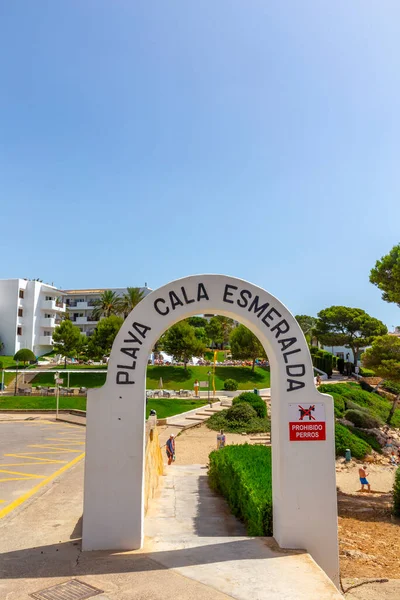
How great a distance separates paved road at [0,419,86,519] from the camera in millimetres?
12281

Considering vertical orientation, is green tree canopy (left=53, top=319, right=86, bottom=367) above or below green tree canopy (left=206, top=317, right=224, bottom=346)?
below

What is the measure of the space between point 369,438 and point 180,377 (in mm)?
29277

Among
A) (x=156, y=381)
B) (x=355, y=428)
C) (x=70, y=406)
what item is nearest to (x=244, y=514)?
(x=355, y=428)

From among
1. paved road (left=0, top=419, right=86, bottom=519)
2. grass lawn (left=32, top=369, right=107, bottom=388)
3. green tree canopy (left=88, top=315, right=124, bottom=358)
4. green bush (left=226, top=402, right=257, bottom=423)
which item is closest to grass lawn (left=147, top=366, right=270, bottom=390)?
grass lawn (left=32, top=369, right=107, bottom=388)

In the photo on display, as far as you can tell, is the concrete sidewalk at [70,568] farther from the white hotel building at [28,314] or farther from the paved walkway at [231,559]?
the white hotel building at [28,314]

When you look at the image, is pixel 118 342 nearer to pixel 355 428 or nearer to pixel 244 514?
pixel 244 514

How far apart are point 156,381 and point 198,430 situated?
21.9m

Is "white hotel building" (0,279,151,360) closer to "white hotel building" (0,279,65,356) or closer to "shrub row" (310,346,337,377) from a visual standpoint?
"white hotel building" (0,279,65,356)

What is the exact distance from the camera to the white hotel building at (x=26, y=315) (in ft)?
208

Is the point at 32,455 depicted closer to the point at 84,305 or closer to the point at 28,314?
the point at 28,314

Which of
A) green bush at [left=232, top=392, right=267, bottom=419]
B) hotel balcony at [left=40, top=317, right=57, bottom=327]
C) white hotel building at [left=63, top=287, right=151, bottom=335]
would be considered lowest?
green bush at [left=232, top=392, right=267, bottom=419]

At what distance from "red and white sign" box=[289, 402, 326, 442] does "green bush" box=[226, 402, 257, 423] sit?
2253cm

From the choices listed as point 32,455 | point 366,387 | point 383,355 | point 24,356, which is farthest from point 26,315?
point 383,355

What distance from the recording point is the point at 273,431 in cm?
777
